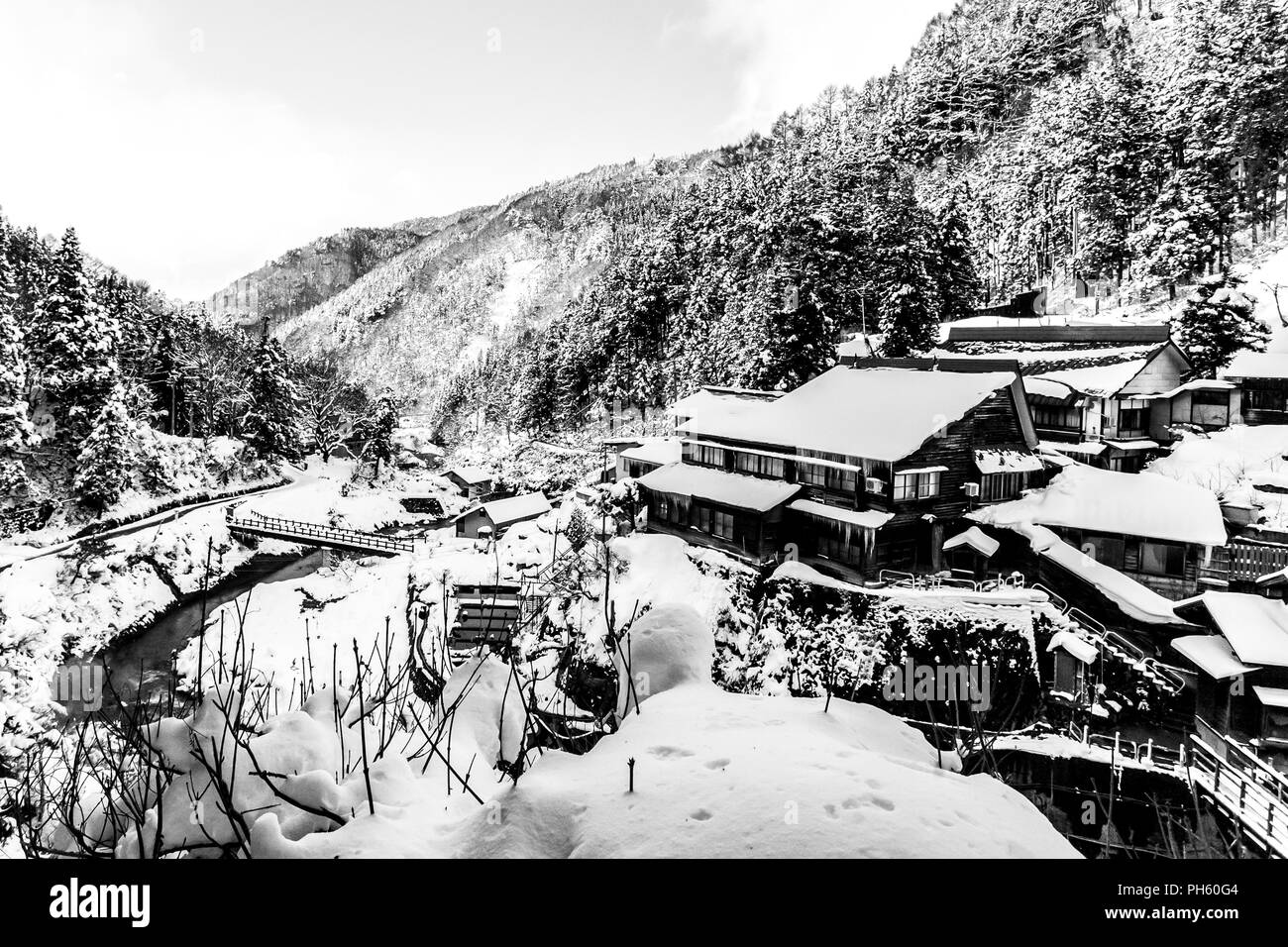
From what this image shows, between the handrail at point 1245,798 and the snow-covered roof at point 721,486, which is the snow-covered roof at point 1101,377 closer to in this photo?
the snow-covered roof at point 721,486

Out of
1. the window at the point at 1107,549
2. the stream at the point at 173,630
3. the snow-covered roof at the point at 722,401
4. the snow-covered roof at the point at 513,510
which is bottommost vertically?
the stream at the point at 173,630

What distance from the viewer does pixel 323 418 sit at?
64062 millimetres

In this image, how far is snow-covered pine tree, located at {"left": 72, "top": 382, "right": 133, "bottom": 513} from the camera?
32.1m

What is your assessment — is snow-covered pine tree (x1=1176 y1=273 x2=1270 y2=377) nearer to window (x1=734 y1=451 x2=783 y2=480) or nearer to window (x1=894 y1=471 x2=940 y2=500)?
window (x1=894 y1=471 x2=940 y2=500)

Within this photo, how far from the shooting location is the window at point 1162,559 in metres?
18.4

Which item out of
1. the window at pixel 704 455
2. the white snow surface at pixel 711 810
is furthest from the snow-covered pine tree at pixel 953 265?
the white snow surface at pixel 711 810

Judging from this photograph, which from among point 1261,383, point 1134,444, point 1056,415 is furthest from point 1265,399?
point 1056,415

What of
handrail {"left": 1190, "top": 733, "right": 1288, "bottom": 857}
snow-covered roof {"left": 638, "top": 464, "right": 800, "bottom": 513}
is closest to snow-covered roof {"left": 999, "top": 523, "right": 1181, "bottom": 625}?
handrail {"left": 1190, "top": 733, "right": 1288, "bottom": 857}

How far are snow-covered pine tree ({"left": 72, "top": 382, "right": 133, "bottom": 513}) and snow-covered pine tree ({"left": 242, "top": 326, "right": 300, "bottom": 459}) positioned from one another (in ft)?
52.9

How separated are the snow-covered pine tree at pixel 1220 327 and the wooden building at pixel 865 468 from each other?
10.6m

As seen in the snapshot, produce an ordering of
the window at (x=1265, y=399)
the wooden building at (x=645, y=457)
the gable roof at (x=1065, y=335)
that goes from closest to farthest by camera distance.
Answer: the window at (x=1265, y=399) → the gable roof at (x=1065, y=335) → the wooden building at (x=645, y=457)

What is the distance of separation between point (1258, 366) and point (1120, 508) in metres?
10.7
